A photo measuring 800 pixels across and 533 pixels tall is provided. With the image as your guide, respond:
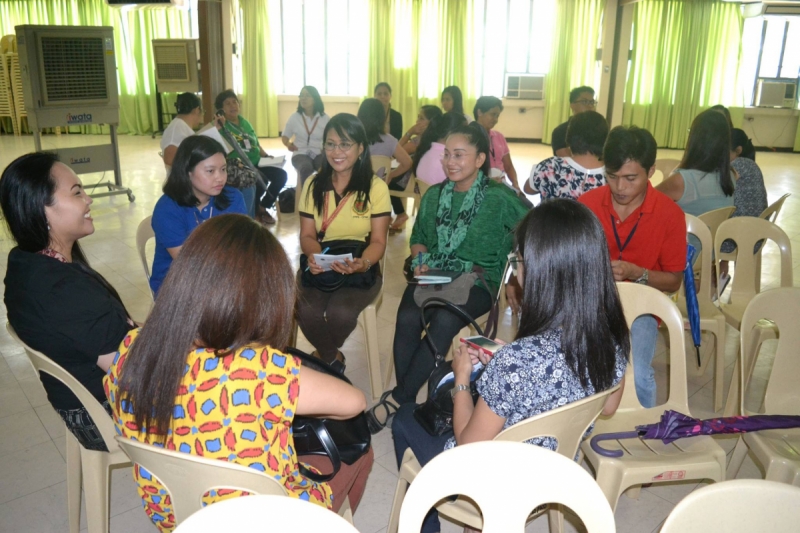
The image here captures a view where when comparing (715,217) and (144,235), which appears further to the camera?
(715,217)

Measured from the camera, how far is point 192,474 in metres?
1.24

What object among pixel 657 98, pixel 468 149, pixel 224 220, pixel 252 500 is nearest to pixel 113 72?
pixel 468 149

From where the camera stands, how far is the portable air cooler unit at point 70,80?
600 cm

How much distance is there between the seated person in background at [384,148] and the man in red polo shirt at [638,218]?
2.62 meters

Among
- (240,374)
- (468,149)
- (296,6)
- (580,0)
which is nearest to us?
(240,374)

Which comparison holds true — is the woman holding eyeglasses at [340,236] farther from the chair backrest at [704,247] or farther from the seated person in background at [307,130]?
the seated person in background at [307,130]

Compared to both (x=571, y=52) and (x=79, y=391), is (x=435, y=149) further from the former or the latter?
(x=571, y=52)

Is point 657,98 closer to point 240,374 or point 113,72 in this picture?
point 113,72

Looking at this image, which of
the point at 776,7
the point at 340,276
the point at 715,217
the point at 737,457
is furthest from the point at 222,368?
the point at 776,7

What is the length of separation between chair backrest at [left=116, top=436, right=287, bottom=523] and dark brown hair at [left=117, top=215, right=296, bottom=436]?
0.08m

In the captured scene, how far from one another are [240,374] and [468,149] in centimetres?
175

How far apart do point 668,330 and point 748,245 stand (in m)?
1.29

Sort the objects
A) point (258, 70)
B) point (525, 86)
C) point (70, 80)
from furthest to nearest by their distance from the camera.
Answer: point (525, 86), point (258, 70), point (70, 80)

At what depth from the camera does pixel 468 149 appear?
2742 millimetres
